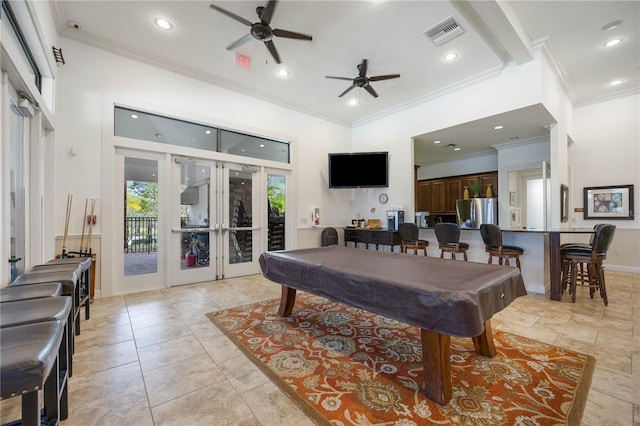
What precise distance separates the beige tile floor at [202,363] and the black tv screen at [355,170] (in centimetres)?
332

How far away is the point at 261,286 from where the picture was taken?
14.5ft

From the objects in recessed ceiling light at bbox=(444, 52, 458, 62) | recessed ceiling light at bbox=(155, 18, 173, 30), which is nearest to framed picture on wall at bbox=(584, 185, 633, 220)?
recessed ceiling light at bbox=(444, 52, 458, 62)

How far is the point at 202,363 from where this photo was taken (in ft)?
6.99

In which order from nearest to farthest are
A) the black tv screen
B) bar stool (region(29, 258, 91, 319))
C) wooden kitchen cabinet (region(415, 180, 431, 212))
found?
1. bar stool (region(29, 258, 91, 319))
2. the black tv screen
3. wooden kitchen cabinet (region(415, 180, 431, 212))

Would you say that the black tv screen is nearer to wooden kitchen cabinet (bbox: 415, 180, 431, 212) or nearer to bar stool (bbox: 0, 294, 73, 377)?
wooden kitchen cabinet (bbox: 415, 180, 431, 212)

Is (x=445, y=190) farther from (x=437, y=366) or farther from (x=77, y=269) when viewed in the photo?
(x=77, y=269)

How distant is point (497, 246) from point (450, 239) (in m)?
0.66

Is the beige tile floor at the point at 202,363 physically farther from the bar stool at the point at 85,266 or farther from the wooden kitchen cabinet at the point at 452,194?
the wooden kitchen cabinet at the point at 452,194

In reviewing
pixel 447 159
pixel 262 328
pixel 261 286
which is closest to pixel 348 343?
pixel 262 328

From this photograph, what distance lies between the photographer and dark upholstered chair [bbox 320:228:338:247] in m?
6.11

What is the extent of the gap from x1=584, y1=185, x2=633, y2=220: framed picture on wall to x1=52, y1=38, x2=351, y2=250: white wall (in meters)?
5.98

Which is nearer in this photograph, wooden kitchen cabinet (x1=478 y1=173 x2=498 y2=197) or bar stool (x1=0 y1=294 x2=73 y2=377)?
bar stool (x1=0 y1=294 x2=73 y2=377)

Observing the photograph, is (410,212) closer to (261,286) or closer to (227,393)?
(261,286)

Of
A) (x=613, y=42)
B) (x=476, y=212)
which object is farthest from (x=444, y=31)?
(x=476, y=212)
